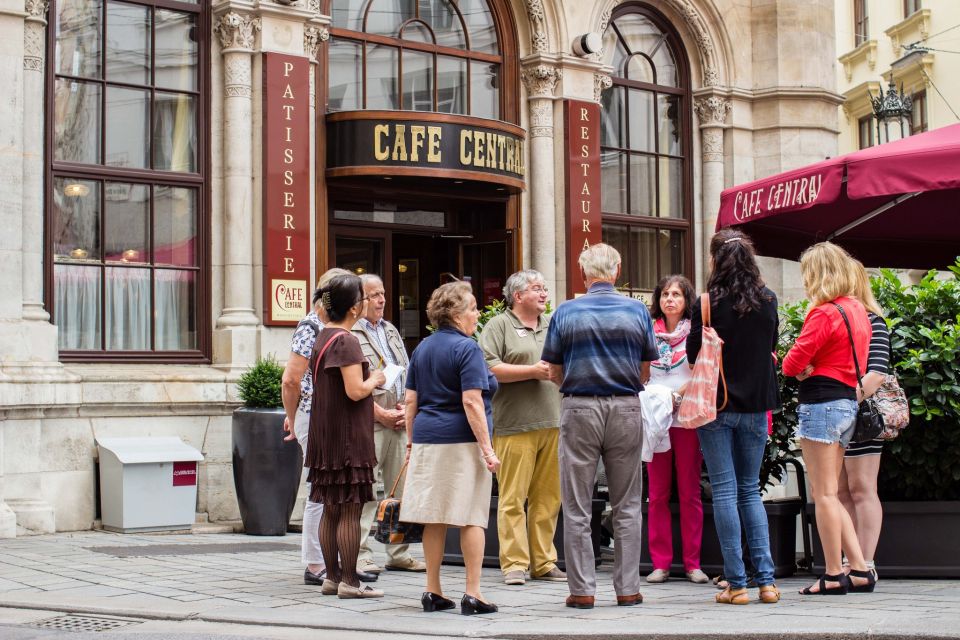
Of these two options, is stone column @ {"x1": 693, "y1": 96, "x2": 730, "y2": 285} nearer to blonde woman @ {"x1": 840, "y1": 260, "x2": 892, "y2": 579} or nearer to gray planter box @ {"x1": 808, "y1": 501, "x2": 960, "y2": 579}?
gray planter box @ {"x1": 808, "y1": 501, "x2": 960, "y2": 579}

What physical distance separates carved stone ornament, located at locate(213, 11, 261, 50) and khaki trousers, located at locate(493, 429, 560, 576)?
599 cm

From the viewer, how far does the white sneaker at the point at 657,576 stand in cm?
800

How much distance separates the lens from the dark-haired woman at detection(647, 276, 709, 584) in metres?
7.95

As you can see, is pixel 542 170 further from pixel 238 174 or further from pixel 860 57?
pixel 860 57

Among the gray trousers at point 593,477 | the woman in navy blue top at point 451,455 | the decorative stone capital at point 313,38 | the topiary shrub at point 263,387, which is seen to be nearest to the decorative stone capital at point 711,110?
the decorative stone capital at point 313,38

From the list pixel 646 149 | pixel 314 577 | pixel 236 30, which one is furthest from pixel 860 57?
pixel 314 577

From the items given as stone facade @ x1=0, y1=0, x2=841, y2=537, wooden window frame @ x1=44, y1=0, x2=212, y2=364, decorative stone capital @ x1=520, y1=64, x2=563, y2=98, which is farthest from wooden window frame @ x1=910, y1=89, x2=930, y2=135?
wooden window frame @ x1=44, y1=0, x2=212, y2=364

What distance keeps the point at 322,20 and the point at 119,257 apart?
3.08 m

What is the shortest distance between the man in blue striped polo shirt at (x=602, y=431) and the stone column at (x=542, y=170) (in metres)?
7.82

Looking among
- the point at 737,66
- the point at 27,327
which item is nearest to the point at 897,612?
the point at 27,327

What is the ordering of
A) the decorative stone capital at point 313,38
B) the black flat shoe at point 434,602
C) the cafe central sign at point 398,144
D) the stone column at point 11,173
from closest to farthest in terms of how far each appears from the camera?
the black flat shoe at point 434,602, the stone column at point 11,173, the decorative stone capital at point 313,38, the cafe central sign at point 398,144

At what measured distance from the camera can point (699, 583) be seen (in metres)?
7.93

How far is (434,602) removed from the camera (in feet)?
22.3

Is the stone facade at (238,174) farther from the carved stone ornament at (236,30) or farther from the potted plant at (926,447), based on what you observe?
the potted plant at (926,447)
